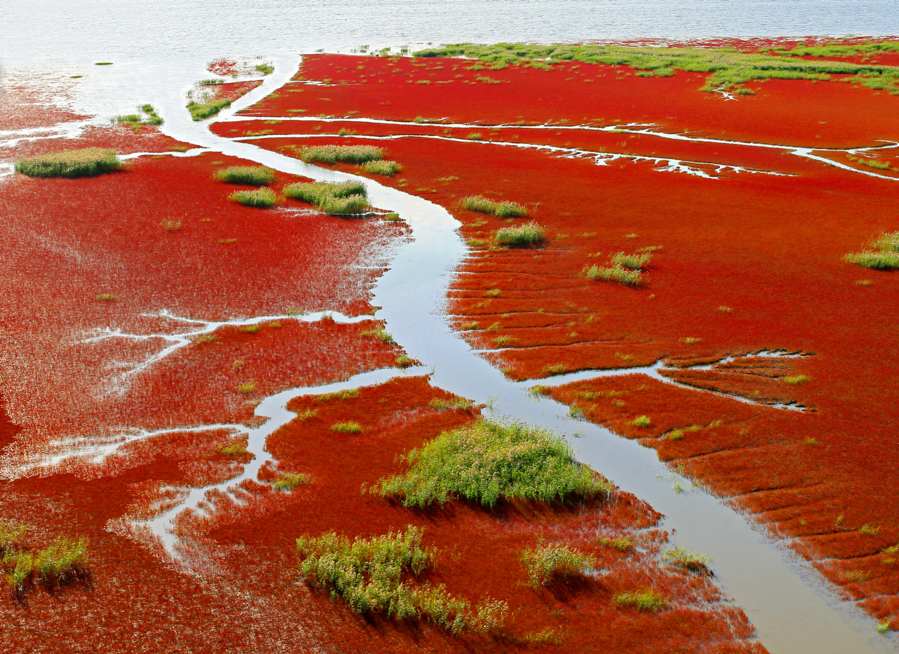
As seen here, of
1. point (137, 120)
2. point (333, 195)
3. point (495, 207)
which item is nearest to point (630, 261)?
point (495, 207)

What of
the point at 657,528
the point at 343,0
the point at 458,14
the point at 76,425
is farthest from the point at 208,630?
the point at 343,0

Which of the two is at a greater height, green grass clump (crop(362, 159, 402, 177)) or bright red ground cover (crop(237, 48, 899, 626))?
green grass clump (crop(362, 159, 402, 177))

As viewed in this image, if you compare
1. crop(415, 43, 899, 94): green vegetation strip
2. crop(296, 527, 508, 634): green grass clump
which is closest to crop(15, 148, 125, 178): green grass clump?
crop(296, 527, 508, 634): green grass clump

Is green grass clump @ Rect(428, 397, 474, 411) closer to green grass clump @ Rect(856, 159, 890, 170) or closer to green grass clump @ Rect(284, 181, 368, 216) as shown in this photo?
green grass clump @ Rect(284, 181, 368, 216)

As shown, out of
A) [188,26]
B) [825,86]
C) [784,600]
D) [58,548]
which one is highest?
[188,26]

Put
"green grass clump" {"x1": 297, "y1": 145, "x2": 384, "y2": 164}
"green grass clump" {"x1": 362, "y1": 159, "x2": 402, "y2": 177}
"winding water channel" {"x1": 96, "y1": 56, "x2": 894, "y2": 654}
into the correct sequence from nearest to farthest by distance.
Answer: "winding water channel" {"x1": 96, "y1": 56, "x2": 894, "y2": 654}
"green grass clump" {"x1": 362, "y1": 159, "x2": 402, "y2": 177}
"green grass clump" {"x1": 297, "y1": 145, "x2": 384, "y2": 164}

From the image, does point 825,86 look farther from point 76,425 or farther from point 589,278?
point 76,425

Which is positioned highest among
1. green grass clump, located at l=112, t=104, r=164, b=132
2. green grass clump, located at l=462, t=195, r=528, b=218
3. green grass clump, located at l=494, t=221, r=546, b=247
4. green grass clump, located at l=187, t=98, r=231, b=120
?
green grass clump, located at l=187, t=98, r=231, b=120
